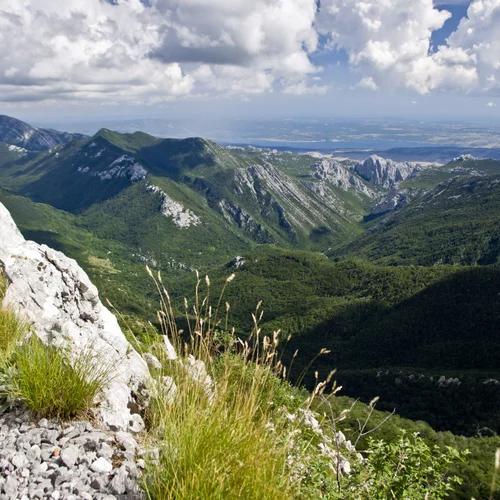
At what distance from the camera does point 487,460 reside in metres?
36.5

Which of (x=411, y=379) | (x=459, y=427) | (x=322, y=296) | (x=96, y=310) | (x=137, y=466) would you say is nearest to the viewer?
(x=137, y=466)

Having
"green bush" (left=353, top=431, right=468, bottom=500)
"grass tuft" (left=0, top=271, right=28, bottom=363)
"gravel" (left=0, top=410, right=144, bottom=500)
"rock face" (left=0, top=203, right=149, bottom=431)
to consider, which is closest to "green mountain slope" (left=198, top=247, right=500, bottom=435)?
"rock face" (left=0, top=203, right=149, bottom=431)

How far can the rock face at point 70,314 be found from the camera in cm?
589

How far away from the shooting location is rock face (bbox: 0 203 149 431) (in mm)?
5887

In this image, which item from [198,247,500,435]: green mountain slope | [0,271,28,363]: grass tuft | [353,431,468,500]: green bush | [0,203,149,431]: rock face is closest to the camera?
[353,431,468,500]: green bush

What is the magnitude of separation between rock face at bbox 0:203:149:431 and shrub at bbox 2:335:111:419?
42 cm

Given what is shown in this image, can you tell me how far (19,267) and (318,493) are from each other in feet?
48.7

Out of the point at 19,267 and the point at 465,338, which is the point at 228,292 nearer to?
the point at 465,338

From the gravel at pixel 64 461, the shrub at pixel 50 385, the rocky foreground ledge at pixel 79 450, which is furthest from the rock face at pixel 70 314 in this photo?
the gravel at pixel 64 461

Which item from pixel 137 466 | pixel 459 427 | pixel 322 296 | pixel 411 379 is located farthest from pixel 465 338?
pixel 137 466

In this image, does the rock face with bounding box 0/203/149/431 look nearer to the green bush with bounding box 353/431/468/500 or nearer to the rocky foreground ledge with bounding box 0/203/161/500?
the rocky foreground ledge with bounding box 0/203/161/500

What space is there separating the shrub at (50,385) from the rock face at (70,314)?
0.42m

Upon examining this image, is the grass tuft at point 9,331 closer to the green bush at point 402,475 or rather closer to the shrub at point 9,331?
the shrub at point 9,331

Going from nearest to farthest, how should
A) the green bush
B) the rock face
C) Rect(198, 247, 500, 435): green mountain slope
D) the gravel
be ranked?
the gravel
the green bush
the rock face
Rect(198, 247, 500, 435): green mountain slope
